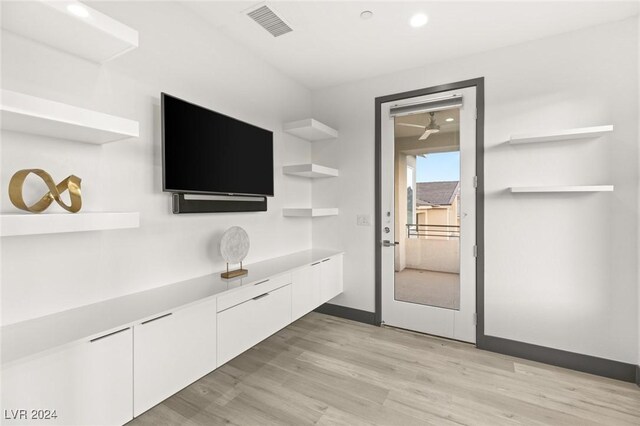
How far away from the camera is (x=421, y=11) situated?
2.22m

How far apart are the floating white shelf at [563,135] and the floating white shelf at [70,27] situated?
2771 mm

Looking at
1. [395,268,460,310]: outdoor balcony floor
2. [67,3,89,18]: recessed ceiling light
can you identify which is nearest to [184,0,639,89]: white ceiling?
[67,3,89,18]: recessed ceiling light

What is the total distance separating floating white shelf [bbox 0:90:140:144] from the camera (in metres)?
1.17

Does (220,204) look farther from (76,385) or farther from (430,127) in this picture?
(430,127)

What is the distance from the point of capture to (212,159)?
2244mm

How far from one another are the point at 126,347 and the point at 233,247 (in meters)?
0.96

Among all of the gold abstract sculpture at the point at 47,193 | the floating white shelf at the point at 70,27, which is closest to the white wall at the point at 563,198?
the floating white shelf at the point at 70,27

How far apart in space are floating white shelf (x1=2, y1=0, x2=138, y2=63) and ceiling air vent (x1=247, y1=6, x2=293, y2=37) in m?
1.01

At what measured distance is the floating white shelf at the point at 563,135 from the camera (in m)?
2.16

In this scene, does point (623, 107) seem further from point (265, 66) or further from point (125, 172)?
point (125, 172)

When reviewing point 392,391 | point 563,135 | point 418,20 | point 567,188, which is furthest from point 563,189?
point 392,391

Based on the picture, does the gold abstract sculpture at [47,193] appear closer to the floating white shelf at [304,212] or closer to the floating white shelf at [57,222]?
the floating white shelf at [57,222]

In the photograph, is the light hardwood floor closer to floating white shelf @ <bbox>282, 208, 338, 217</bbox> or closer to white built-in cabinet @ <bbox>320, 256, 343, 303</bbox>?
white built-in cabinet @ <bbox>320, 256, 343, 303</bbox>

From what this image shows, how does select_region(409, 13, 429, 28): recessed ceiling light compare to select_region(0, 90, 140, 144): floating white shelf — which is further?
select_region(409, 13, 429, 28): recessed ceiling light
